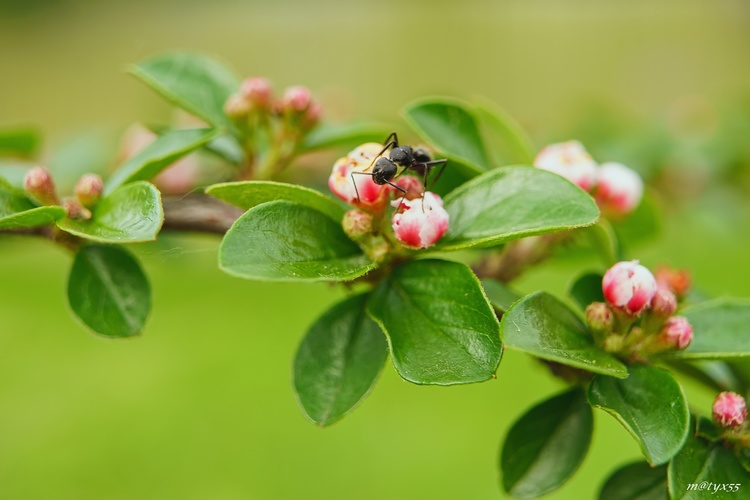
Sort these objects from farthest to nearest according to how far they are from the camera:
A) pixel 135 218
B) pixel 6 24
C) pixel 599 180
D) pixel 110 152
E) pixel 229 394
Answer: pixel 6 24 < pixel 229 394 < pixel 110 152 < pixel 599 180 < pixel 135 218

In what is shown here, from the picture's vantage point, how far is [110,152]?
1.02 m

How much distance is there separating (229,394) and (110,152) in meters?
1.04

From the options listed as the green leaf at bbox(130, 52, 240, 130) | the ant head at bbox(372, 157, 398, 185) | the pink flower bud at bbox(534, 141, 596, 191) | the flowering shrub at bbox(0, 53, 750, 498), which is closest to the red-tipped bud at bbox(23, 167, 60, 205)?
the flowering shrub at bbox(0, 53, 750, 498)

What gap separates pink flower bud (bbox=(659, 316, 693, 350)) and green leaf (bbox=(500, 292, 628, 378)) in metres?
0.03

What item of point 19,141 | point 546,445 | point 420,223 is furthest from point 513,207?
point 19,141

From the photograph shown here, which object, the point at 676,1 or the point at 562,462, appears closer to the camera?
the point at 562,462

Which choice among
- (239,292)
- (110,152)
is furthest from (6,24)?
(110,152)

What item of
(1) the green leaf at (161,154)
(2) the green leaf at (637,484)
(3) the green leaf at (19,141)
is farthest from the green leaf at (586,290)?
(3) the green leaf at (19,141)

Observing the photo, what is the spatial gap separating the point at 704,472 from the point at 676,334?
0.08 metres

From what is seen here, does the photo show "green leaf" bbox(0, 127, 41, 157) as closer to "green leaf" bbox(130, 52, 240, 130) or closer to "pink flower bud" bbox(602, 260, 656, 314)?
"green leaf" bbox(130, 52, 240, 130)

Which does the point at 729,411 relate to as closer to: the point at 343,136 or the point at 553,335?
the point at 553,335

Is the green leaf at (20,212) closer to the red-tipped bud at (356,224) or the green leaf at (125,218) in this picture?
the green leaf at (125,218)

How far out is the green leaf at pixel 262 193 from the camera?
0.43 metres

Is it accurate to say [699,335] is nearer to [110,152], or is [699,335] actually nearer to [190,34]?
[110,152]
